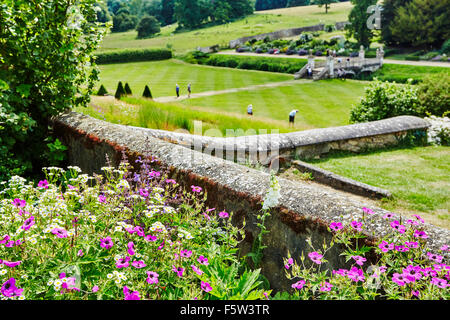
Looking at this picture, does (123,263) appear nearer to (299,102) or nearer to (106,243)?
(106,243)

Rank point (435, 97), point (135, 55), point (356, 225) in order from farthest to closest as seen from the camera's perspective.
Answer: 1. point (135, 55)
2. point (435, 97)
3. point (356, 225)

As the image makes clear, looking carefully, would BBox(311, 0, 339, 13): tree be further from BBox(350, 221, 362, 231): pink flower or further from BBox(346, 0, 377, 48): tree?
BBox(350, 221, 362, 231): pink flower

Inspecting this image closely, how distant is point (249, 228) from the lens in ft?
12.1

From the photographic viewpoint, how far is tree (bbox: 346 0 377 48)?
49.0m

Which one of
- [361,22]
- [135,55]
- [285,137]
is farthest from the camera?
[361,22]

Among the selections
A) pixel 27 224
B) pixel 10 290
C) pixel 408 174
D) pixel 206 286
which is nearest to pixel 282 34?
pixel 408 174

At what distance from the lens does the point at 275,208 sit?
11.3 ft

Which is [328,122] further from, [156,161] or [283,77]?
Answer: [283,77]

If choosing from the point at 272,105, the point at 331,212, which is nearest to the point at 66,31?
the point at 331,212

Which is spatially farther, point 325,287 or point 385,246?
point 385,246

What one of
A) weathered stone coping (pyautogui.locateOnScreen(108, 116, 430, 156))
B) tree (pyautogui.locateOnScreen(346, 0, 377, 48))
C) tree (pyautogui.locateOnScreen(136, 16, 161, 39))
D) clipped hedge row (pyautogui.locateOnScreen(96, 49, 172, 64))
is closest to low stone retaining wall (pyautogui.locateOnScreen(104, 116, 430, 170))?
weathered stone coping (pyautogui.locateOnScreen(108, 116, 430, 156))

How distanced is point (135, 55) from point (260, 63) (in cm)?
1503

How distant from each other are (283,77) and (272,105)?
1538 centimetres

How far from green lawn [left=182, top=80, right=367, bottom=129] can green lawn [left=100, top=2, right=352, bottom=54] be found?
22470mm
